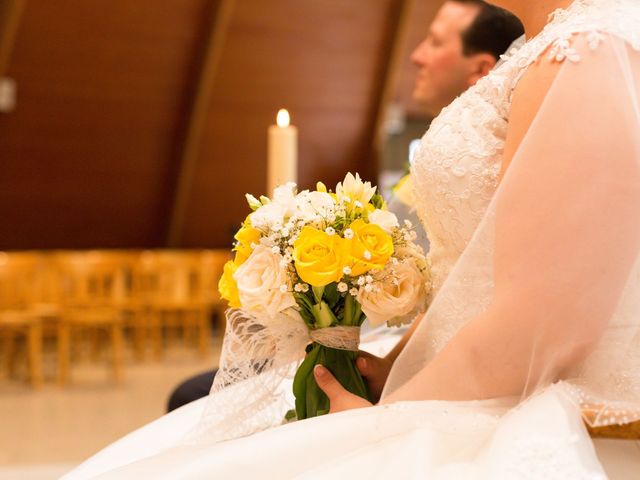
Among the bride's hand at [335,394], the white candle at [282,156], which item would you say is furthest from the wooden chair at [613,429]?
the white candle at [282,156]

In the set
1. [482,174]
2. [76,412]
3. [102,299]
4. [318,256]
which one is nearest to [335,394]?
[318,256]

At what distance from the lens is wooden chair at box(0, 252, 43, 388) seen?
7375mm

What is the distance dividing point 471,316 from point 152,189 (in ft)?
30.2

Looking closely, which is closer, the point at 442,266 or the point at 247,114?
the point at 442,266

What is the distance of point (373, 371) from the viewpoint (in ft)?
6.06

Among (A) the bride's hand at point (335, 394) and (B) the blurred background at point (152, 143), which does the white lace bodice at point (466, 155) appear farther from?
(B) the blurred background at point (152, 143)

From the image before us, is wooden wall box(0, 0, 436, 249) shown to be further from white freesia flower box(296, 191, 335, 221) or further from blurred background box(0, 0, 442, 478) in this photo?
white freesia flower box(296, 191, 335, 221)

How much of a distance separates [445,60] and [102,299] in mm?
5726

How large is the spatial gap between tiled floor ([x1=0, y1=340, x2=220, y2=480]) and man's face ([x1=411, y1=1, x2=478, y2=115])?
2.77 metres

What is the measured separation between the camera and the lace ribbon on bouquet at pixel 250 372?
1.79 m

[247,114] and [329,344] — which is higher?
[247,114]

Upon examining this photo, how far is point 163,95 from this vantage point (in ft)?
32.7

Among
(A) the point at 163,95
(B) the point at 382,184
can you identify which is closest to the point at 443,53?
(A) the point at 163,95

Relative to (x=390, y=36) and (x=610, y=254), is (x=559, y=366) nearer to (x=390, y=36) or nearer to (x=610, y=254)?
(x=610, y=254)
